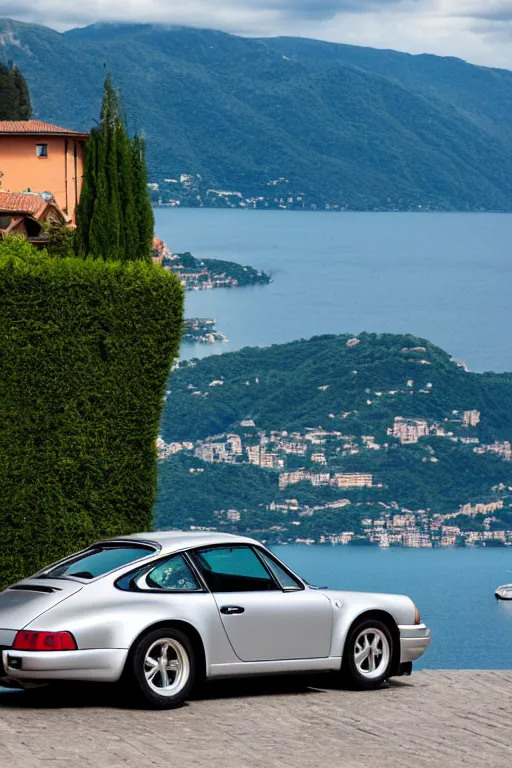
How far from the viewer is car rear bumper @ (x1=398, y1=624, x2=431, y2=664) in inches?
413

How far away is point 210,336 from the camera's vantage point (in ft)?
540

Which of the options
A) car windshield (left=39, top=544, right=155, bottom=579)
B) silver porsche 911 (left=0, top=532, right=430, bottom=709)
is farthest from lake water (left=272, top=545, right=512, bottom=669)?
car windshield (left=39, top=544, right=155, bottom=579)

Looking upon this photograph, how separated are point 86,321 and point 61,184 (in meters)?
38.8

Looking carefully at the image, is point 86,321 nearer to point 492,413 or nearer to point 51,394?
point 51,394

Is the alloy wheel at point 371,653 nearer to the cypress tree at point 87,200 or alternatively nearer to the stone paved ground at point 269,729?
the stone paved ground at point 269,729

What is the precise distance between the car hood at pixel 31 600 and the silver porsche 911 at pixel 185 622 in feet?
0.04

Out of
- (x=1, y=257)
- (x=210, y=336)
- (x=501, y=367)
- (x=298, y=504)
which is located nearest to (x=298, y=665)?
(x=1, y=257)

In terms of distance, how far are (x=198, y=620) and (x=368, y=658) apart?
5.47ft

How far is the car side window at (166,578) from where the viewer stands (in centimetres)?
930

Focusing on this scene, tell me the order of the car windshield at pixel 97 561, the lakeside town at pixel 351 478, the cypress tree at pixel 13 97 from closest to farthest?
the car windshield at pixel 97 561, the cypress tree at pixel 13 97, the lakeside town at pixel 351 478

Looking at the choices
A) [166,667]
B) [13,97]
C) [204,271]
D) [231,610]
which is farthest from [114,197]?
[204,271]

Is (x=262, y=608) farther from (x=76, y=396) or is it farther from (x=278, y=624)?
(x=76, y=396)

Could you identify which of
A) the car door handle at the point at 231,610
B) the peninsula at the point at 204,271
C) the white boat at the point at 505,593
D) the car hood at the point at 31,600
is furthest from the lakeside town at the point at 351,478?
the car hood at the point at 31,600

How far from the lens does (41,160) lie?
51.3 meters
